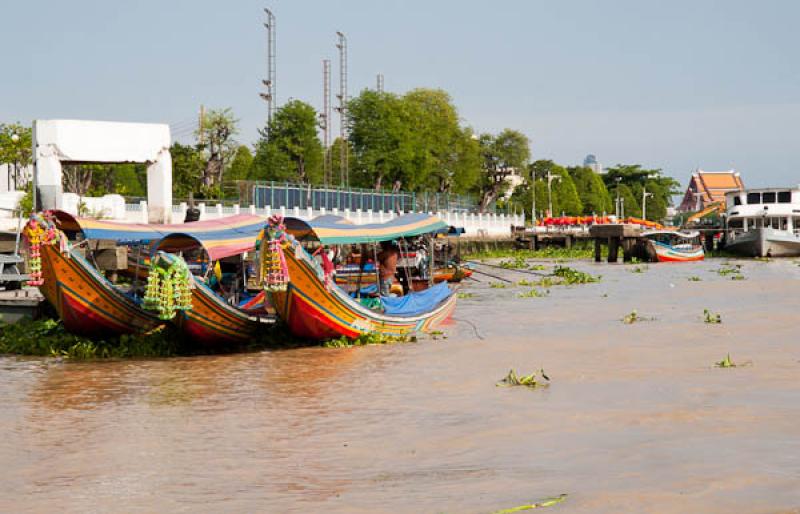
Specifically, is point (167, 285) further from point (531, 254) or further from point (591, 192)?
point (591, 192)

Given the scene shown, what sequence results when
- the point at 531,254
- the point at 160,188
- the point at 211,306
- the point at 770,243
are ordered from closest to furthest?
1. the point at 211,306
2. the point at 160,188
3. the point at 770,243
4. the point at 531,254

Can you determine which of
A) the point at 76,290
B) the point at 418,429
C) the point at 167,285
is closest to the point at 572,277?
the point at 76,290

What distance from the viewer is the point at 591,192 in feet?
397

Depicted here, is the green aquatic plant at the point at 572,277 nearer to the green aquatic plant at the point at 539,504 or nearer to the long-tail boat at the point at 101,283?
the long-tail boat at the point at 101,283

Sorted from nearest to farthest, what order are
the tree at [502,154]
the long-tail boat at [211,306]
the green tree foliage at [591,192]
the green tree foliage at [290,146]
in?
the long-tail boat at [211,306] → the green tree foliage at [290,146] → the tree at [502,154] → the green tree foliage at [591,192]

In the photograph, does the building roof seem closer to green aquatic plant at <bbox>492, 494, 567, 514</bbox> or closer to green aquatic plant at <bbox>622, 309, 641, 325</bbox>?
green aquatic plant at <bbox>622, 309, 641, 325</bbox>

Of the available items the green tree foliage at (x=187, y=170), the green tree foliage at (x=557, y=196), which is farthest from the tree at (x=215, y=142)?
the green tree foliage at (x=557, y=196)

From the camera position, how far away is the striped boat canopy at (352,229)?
679 inches

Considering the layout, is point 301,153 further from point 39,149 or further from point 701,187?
point 701,187

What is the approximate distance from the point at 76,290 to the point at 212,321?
2.20 metres

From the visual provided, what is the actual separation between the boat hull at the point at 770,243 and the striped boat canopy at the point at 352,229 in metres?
35.4

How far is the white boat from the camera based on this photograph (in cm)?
5228

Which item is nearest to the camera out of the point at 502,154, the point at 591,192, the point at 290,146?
the point at 290,146

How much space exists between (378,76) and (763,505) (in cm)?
8202
